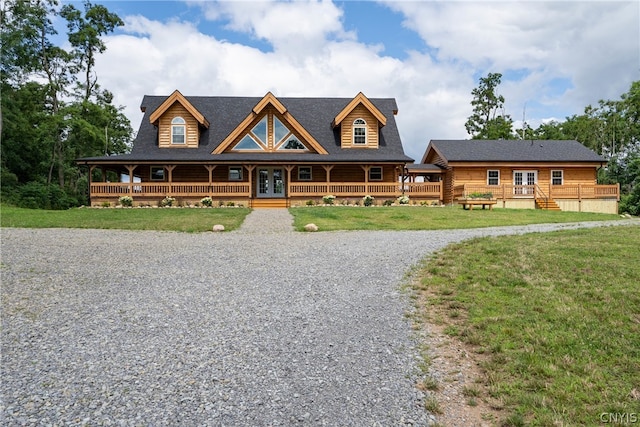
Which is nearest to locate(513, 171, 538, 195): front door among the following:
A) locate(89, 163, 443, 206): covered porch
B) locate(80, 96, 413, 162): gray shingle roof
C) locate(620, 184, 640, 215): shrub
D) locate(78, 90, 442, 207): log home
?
locate(620, 184, 640, 215): shrub

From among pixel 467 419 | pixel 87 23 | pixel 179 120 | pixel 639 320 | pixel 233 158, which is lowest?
pixel 467 419

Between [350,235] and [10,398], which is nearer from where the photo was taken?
[10,398]

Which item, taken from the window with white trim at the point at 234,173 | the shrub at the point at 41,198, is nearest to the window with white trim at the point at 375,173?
the window with white trim at the point at 234,173

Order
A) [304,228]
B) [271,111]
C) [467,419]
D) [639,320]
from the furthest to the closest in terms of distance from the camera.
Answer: [271,111]
[304,228]
[639,320]
[467,419]

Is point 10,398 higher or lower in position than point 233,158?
lower

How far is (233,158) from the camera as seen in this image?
25.4m

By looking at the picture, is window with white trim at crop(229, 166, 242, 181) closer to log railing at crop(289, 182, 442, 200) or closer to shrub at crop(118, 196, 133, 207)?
log railing at crop(289, 182, 442, 200)

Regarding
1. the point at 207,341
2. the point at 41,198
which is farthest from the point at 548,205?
the point at 41,198

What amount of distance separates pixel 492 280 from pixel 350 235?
23.3ft

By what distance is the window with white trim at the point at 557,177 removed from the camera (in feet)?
97.3

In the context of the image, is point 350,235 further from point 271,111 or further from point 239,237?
point 271,111

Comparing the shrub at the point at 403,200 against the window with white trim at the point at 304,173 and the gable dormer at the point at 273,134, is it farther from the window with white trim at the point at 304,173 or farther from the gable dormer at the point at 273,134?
the window with white trim at the point at 304,173

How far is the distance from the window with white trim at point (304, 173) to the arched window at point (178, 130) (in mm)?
7993

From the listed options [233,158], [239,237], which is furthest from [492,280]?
[233,158]
